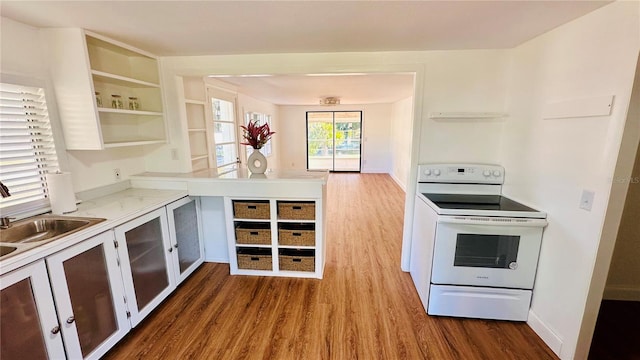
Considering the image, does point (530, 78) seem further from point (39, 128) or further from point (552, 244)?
point (39, 128)

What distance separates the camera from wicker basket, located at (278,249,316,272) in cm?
264

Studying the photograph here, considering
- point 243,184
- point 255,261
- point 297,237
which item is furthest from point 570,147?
point 255,261

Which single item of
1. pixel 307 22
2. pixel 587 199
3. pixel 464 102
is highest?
pixel 307 22

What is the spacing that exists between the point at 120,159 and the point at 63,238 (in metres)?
1.32

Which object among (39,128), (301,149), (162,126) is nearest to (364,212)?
(162,126)

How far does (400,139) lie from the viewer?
6965mm

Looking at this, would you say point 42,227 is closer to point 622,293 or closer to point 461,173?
point 461,173

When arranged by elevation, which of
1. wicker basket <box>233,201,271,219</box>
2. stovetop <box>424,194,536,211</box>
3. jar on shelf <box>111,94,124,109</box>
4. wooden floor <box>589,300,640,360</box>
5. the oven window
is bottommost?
wooden floor <box>589,300,640,360</box>

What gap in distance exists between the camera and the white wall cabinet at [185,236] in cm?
236

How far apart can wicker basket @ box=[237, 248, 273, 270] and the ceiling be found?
1964 millimetres

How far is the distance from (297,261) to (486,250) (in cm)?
165

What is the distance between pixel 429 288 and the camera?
6.92ft

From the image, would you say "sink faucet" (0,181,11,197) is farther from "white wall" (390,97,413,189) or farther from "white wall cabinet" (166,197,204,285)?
"white wall" (390,97,413,189)

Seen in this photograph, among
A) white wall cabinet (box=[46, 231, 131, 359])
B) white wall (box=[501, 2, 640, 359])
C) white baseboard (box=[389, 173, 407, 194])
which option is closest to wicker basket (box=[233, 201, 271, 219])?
white wall cabinet (box=[46, 231, 131, 359])
